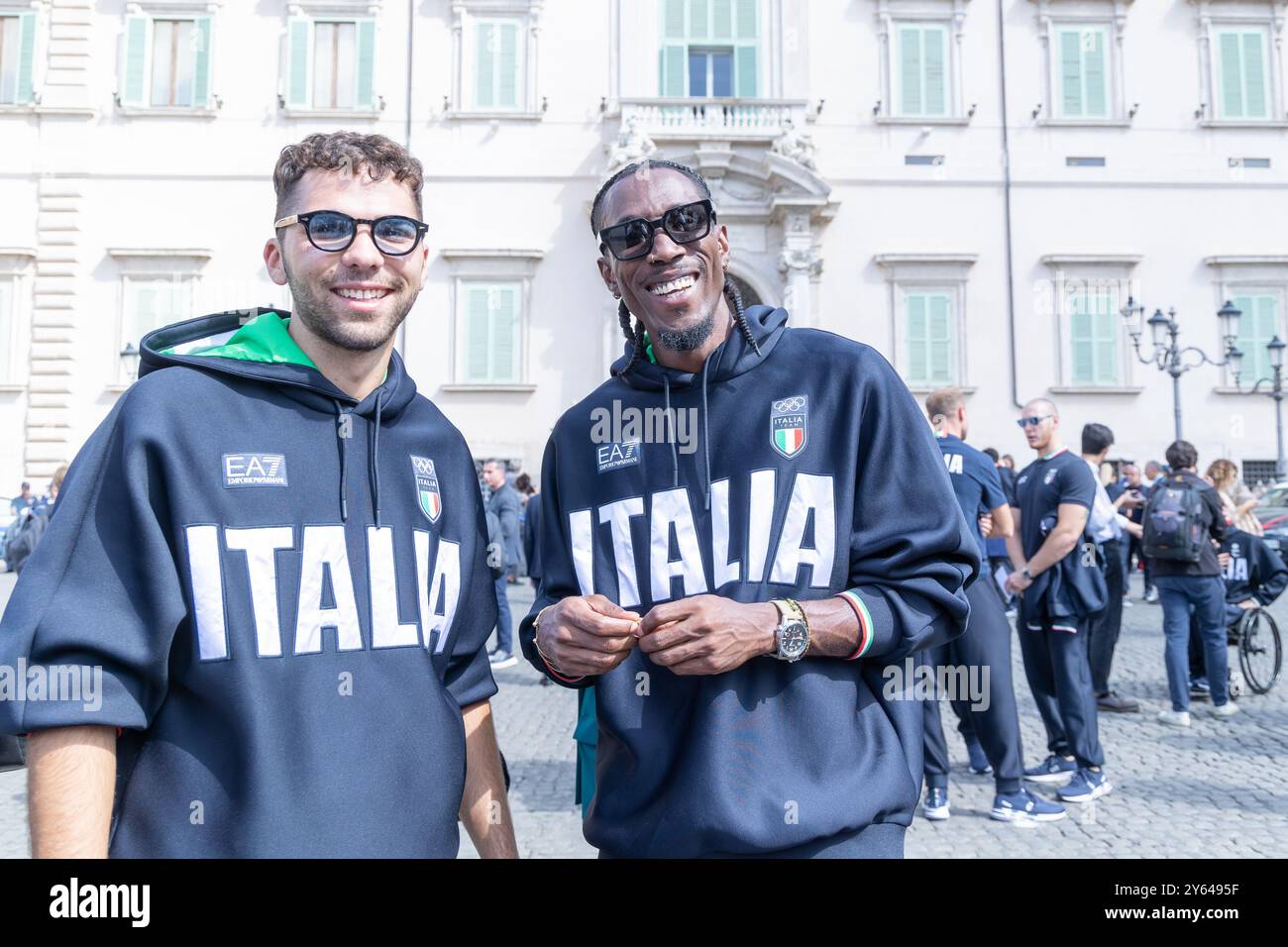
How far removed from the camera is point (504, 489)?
10.2m

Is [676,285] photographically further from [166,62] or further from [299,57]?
[166,62]

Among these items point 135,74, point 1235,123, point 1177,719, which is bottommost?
point 1177,719

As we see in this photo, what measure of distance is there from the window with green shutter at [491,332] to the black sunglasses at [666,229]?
16501mm

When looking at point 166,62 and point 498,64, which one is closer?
point 166,62

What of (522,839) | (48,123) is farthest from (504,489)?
(48,123)

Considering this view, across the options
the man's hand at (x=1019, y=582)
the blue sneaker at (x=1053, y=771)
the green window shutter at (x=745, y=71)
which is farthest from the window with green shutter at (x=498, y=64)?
the blue sneaker at (x=1053, y=771)

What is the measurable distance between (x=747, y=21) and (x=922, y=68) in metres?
3.32

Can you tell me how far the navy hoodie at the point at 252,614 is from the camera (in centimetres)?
151

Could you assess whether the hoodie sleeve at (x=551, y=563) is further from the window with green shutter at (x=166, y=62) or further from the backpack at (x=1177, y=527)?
the window with green shutter at (x=166, y=62)

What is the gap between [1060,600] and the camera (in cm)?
529

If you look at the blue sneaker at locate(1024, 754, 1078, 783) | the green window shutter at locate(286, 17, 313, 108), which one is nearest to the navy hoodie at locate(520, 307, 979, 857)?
the blue sneaker at locate(1024, 754, 1078, 783)

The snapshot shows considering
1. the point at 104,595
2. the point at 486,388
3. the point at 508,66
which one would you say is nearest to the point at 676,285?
the point at 104,595
